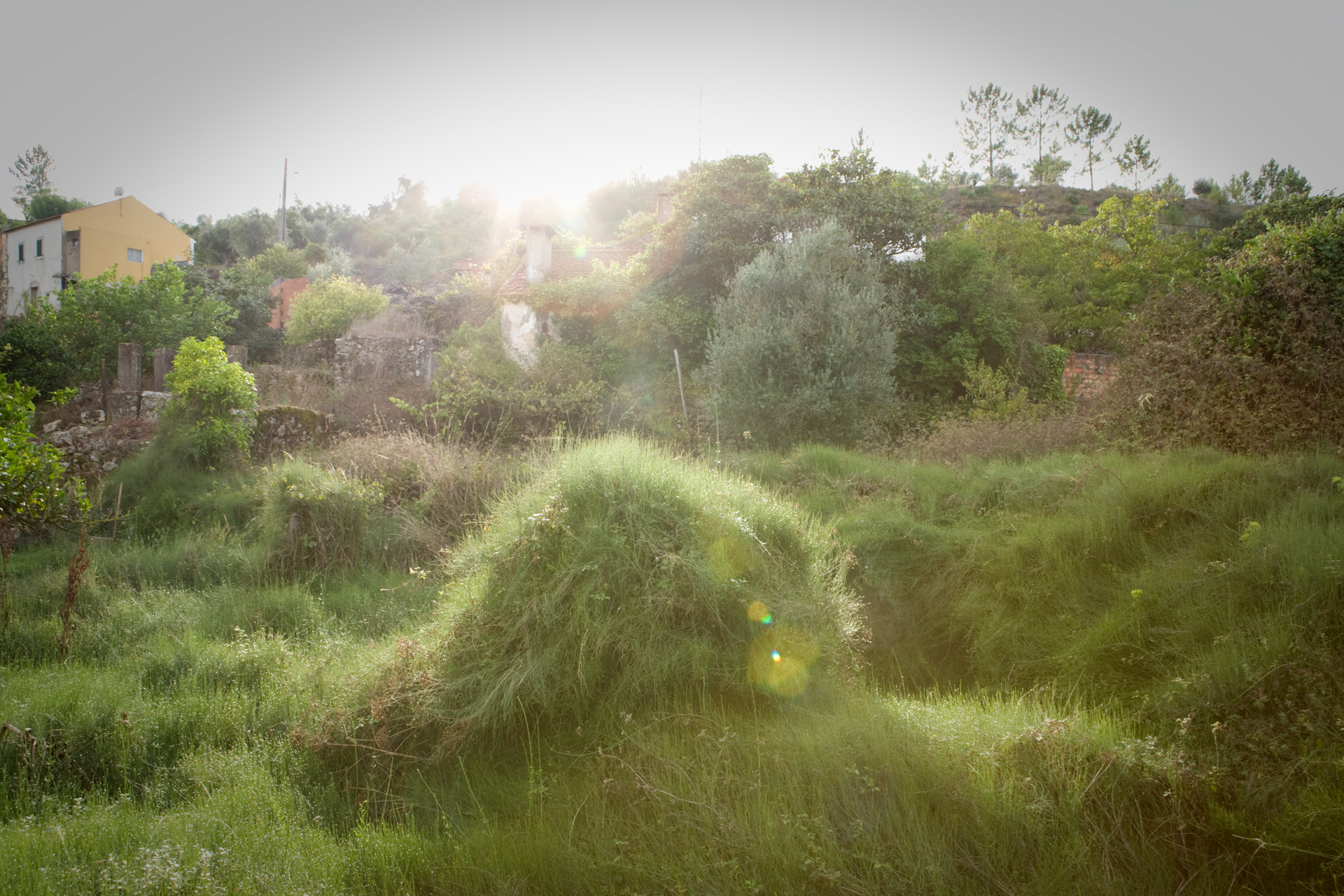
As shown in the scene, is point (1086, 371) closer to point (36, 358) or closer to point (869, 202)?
point (869, 202)

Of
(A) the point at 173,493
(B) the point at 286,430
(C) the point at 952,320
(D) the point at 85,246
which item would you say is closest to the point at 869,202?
(C) the point at 952,320

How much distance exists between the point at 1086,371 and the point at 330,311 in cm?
2289

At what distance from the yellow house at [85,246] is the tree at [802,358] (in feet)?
113

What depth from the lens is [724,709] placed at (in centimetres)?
441

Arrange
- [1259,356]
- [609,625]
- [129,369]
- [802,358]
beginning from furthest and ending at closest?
[129,369] < [802,358] < [1259,356] < [609,625]

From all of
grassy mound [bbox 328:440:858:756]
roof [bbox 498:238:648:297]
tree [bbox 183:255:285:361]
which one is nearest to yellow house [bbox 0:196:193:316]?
tree [bbox 183:255:285:361]

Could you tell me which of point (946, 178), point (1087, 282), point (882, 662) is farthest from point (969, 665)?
point (946, 178)

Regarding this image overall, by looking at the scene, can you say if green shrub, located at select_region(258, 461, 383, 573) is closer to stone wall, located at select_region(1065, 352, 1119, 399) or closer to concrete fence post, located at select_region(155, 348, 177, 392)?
concrete fence post, located at select_region(155, 348, 177, 392)

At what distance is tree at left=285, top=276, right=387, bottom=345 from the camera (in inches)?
893

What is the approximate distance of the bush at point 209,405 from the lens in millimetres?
11203

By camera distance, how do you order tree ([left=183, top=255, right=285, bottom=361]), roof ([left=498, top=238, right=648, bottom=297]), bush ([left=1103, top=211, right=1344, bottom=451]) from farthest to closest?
tree ([left=183, top=255, right=285, bottom=361]), roof ([left=498, top=238, right=648, bottom=297]), bush ([left=1103, top=211, right=1344, bottom=451])

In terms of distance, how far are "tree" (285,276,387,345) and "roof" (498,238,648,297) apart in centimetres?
485

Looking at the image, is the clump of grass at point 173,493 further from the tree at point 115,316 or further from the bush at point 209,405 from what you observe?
the tree at point 115,316

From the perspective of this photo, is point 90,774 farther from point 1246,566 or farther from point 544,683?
point 1246,566
